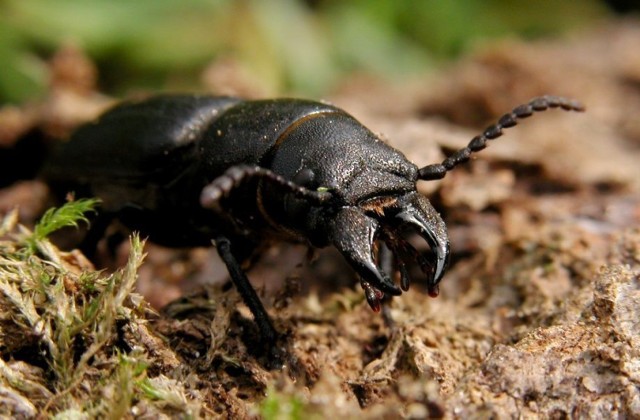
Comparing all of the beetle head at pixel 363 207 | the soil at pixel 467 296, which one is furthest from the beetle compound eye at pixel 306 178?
the soil at pixel 467 296

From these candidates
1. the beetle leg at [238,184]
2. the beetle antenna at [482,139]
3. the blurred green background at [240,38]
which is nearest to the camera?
the beetle leg at [238,184]

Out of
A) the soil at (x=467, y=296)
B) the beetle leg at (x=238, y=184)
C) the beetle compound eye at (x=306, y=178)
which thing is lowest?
the soil at (x=467, y=296)

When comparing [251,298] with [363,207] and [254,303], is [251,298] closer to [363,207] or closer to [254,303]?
[254,303]

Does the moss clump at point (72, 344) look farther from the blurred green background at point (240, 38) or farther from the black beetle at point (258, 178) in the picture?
the blurred green background at point (240, 38)

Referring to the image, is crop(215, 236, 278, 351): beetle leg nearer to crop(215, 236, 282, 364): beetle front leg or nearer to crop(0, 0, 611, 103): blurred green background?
crop(215, 236, 282, 364): beetle front leg

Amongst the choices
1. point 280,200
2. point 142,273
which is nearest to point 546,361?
point 280,200

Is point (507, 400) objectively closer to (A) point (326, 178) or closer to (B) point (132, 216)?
(A) point (326, 178)
